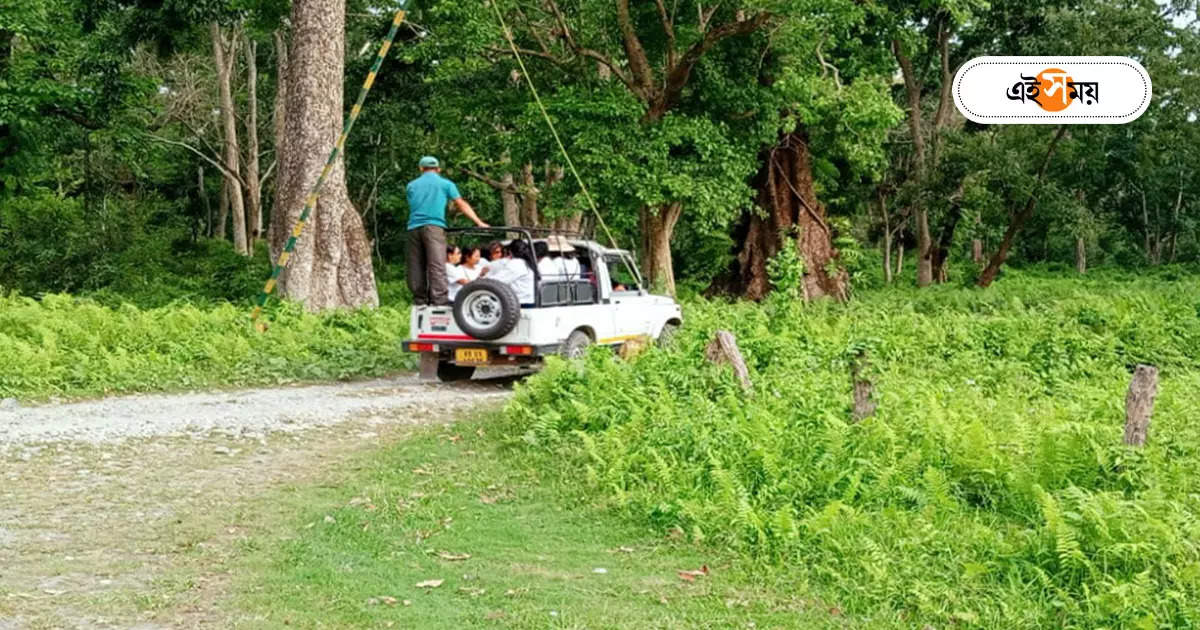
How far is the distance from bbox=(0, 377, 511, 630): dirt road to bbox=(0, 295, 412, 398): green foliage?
28.5 inches

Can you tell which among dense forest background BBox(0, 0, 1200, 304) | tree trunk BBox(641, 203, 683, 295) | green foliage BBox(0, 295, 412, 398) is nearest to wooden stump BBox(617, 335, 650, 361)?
green foliage BBox(0, 295, 412, 398)

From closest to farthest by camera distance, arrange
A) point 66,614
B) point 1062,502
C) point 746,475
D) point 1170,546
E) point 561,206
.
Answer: point 66,614, point 1170,546, point 1062,502, point 746,475, point 561,206

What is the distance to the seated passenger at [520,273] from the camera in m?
13.6

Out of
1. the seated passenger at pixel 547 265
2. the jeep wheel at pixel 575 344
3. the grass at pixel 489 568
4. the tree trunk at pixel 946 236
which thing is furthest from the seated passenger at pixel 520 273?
the tree trunk at pixel 946 236

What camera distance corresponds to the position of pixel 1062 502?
23.3 ft

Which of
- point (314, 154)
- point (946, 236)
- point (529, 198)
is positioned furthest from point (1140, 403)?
point (946, 236)

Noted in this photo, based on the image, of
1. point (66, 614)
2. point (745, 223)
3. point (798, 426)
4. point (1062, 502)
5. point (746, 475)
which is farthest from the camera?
point (745, 223)

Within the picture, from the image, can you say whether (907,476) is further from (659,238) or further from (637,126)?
(659,238)

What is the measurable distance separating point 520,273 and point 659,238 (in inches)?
457

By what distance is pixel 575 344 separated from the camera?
46.0ft

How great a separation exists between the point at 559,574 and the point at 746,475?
77.8 inches

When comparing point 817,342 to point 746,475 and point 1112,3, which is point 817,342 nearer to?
point 746,475

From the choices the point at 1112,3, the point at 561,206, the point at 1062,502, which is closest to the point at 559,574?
the point at 1062,502

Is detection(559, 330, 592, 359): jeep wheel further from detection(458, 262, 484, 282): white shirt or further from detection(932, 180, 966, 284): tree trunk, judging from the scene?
detection(932, 180, 966, 284): tree trunk
